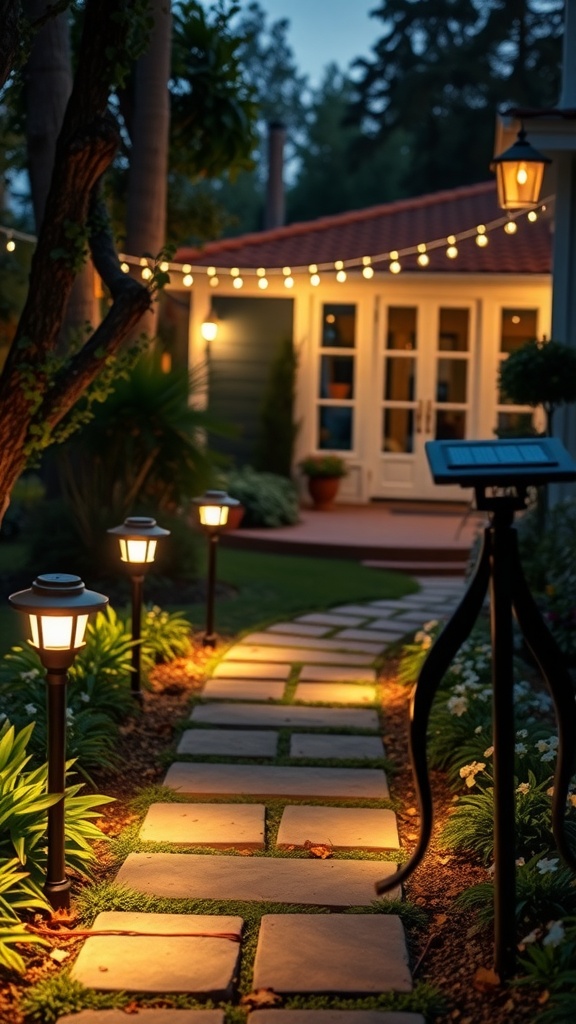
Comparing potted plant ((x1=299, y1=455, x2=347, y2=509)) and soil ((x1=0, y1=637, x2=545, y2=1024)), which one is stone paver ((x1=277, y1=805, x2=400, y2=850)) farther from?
potted plant ((x1=299, y1=455, x2=347, y2=509))

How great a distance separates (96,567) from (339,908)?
5.35 meters

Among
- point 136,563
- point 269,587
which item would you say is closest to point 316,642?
point 136,563

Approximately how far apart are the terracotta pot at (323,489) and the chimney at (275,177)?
8.48 metres

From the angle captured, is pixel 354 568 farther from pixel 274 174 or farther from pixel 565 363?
pixel 274 174

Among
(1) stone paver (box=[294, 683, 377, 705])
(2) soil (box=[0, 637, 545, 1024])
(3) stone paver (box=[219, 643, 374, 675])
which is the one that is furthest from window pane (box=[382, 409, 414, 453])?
(2) soil (box=[0, 637, 545, 1024])

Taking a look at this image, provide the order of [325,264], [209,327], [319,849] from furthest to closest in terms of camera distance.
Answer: [209,327], [325,264], [319,849]

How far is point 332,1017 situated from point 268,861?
1.04m

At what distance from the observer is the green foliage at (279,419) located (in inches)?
541

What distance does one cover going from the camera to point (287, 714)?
18.6 feet

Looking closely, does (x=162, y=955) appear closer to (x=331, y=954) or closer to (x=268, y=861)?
(x=331, y=954)

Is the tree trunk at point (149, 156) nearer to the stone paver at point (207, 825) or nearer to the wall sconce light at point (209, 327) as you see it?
the wall sconce light at point (209, 327)

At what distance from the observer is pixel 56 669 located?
342cm

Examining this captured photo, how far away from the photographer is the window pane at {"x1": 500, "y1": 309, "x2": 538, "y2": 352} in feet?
45.7

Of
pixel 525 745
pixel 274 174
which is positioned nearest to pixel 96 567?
pixel 525 745
